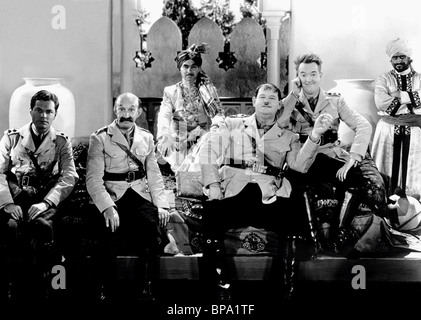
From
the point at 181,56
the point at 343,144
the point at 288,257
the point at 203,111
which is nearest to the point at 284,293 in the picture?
the point at 288,257

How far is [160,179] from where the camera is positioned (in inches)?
128

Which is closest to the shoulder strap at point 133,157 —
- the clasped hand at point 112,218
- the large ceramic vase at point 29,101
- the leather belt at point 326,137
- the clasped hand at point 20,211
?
the clasped hand at point 112,218

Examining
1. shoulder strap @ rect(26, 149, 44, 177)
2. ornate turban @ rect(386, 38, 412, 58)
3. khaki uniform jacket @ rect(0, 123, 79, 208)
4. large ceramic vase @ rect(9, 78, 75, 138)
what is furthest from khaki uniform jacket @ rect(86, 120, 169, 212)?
ornate turban @ rect(386, 38, 412, 58)

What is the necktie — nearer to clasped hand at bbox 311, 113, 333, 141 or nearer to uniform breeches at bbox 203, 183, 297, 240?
clasped hand at bbox 311, 113, 333, 141

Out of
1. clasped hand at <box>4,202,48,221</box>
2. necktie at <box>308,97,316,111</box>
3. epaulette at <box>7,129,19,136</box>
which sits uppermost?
necktie at <box>308,97,316,111</box>

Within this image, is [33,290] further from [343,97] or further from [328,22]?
[328,22]

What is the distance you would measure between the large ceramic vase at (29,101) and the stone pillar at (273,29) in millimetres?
1069

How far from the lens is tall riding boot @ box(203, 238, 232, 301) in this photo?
3.11 metres

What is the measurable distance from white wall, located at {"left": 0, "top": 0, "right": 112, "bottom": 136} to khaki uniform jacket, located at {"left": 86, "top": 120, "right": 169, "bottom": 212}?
52cm

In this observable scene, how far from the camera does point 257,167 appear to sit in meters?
3.26

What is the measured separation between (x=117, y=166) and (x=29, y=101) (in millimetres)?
689

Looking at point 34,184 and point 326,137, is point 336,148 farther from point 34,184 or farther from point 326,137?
point 34,184

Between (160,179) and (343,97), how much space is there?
1.00 metres

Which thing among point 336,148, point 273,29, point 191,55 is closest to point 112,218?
point 191,55
